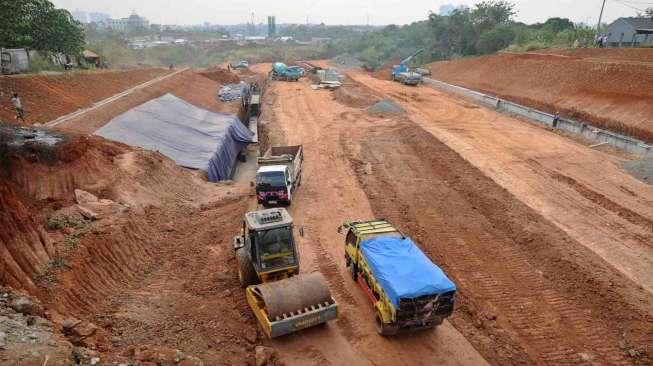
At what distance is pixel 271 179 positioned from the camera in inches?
679

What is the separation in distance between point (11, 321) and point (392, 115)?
1230 inches

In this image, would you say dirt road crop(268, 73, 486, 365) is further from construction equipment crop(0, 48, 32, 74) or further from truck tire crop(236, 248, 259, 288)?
construction equipment crop(0, 48, 32, 74)

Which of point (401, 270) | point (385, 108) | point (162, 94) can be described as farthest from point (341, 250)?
point (162, 94)

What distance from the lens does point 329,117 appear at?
35.0 meters

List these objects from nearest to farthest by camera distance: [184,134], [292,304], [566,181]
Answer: [292,304]
[566,181]
[184,134]

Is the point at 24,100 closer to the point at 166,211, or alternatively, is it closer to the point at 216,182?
the point at 216,182

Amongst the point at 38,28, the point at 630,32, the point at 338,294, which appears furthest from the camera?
the point at 630,32

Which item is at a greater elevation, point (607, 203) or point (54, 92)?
point (54, 92)

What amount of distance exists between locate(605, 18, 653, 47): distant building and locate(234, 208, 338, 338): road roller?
50.1 m

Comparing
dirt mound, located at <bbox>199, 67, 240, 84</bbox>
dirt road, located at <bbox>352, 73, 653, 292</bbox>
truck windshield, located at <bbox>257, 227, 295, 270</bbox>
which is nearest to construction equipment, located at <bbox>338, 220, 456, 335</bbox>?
truck windshield, located at <bbox>257, 227, 295, 270</bbox>

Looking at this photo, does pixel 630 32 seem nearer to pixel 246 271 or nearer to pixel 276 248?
pixel 276 248

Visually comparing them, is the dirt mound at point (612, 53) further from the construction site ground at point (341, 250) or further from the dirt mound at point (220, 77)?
the dirt mound at point (220, 77)

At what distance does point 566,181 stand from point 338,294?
47.9 feet

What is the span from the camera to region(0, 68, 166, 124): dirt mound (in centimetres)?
2175
